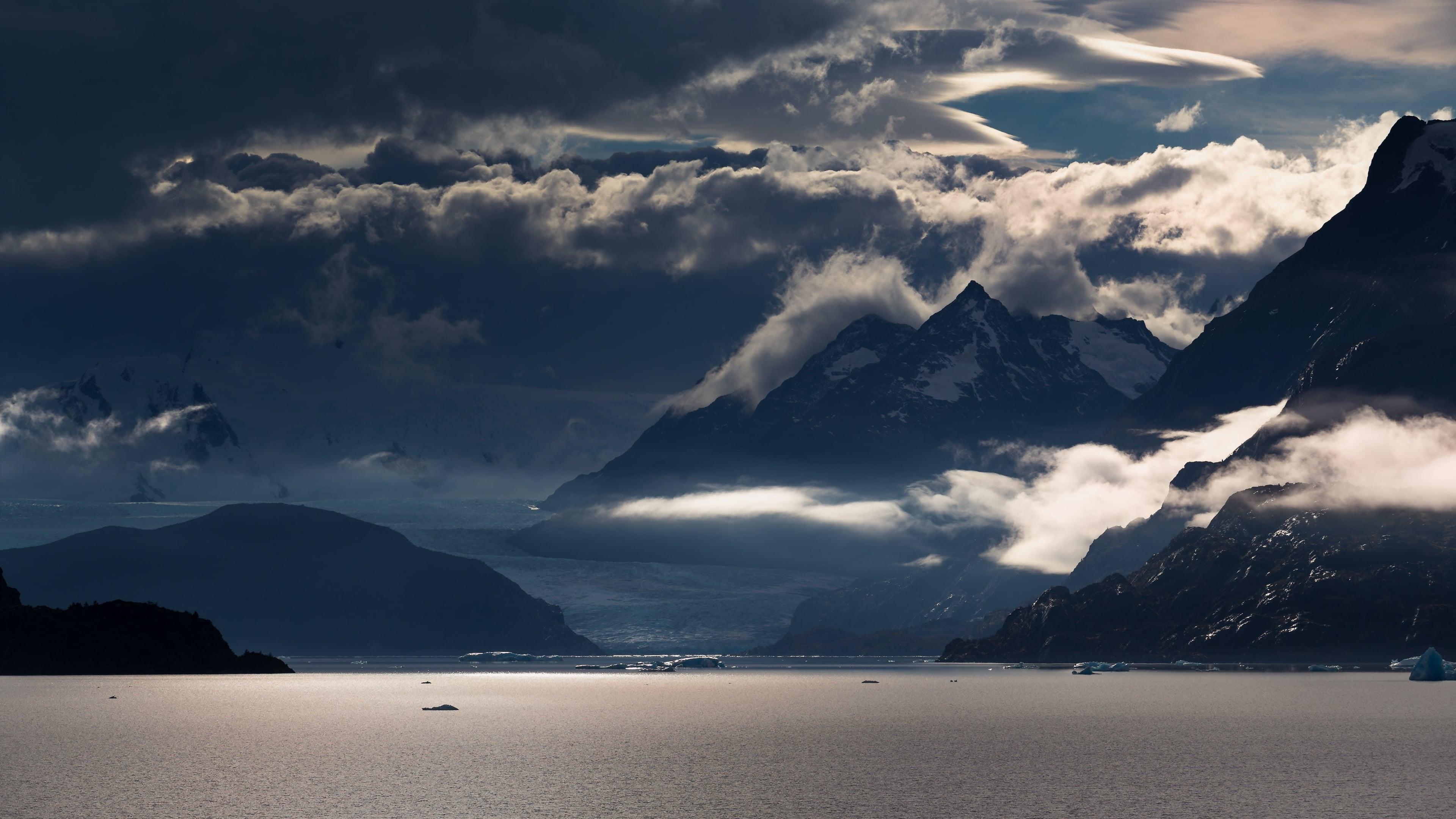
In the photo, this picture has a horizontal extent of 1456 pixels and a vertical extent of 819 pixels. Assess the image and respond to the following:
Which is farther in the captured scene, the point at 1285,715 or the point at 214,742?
the point at 1285,715

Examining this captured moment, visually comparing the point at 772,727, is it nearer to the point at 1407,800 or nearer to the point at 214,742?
the point at 214,742

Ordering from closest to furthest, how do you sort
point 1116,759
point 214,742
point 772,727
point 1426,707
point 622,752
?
point 1116,759
point 622,752
point 214,742
point 772,727
point 1426,707

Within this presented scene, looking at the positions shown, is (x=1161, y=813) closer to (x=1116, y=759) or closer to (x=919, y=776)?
(x=919, y=776)

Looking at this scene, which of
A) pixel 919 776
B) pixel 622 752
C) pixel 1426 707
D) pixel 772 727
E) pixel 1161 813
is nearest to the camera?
pixel 1161 813

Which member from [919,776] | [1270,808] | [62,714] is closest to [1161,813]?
[1270,808]

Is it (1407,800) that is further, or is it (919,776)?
(919,776)

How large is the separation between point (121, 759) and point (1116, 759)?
72.7 metres

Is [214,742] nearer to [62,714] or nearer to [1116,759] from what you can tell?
[62,714]

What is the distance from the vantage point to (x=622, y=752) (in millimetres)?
125250

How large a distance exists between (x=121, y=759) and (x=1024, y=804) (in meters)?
67.6

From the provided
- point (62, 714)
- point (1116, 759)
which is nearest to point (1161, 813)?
point (1116, 759)

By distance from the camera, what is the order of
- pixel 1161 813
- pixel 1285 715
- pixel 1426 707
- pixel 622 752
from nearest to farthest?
pixel 1161 813, pixel 622 752, pixel 1285 715, pixel 1426 707

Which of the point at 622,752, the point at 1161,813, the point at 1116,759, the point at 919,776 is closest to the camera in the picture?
the point at 1161,813

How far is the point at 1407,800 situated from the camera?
286 ft
